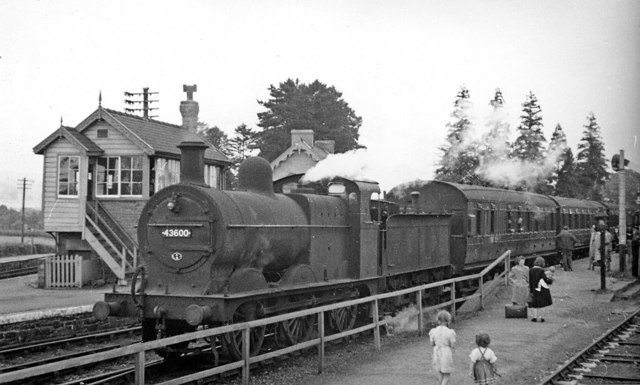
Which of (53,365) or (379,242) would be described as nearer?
(53,365)

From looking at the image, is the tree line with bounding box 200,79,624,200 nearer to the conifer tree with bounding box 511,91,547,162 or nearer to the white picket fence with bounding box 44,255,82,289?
the conifer tree with bounding box 511,91,547,162

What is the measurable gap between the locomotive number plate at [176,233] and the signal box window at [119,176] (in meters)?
13.7

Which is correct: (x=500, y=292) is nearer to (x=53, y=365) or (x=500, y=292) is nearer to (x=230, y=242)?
(x=230, y=242)

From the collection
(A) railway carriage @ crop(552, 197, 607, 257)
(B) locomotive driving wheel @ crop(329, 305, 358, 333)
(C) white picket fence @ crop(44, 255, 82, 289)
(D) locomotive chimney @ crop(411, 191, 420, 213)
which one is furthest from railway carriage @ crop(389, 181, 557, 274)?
(C) white picket fence @ crop(44, 255, 82, 289)

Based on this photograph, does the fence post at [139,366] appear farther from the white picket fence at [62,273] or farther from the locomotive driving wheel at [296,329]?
the white picket fence at [62,273]

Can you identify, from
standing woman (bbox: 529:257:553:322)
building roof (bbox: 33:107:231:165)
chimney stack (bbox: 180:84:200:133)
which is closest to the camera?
standing woman (bbox: 529:257:553:322)

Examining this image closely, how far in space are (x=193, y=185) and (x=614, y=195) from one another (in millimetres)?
69104

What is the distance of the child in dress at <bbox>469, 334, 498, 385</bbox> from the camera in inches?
303

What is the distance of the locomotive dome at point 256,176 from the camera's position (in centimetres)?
1223

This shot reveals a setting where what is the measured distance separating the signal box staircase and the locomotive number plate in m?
11.9

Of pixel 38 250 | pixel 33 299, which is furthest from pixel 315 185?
pixel 38 250

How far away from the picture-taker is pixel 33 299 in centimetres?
1936

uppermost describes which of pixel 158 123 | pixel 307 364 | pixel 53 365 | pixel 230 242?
pixel 158 123

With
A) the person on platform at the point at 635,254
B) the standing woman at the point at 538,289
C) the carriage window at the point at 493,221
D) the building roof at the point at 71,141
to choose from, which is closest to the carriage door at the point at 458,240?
the carriage window at the point at 493,221
